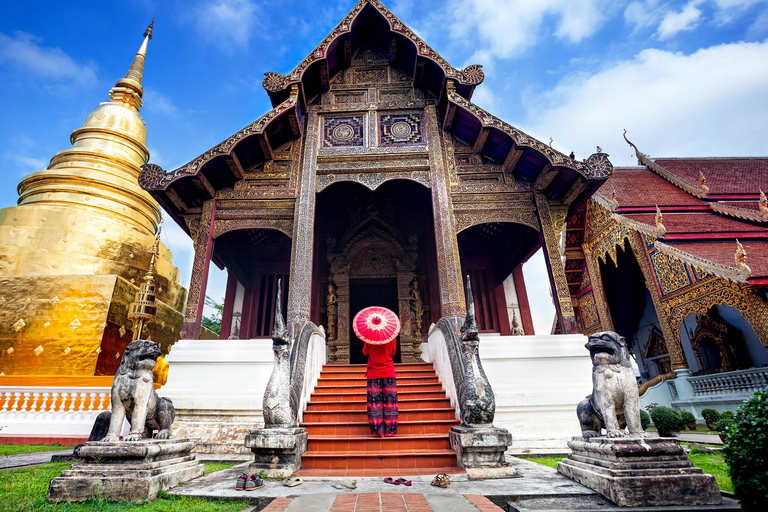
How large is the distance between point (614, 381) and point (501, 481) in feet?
3.88

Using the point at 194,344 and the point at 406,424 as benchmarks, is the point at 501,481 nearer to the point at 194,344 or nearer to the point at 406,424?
the point at 406,424

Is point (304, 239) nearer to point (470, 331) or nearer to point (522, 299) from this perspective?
point (470, 331)

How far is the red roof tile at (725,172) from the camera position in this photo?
1196cm

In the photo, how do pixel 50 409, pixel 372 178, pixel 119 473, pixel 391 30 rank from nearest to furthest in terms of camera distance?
pixel 119 473 → pixel 50 409 → pixel 372 178 → pixel 391 30

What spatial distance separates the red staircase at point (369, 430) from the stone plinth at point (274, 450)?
0.63 ft

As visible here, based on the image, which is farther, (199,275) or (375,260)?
(375,260)

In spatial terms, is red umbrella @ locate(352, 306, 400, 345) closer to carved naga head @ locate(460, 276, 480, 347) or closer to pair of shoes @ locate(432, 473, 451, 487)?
carved naga head @ locate(460, 276, 480, 347)

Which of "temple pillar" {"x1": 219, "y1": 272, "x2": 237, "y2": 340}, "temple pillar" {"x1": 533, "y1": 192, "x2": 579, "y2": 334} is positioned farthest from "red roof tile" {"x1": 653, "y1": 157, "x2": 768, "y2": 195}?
"temple pillar" {"x1": 219, "y1": 272, "x2": 237, "y2": 340}

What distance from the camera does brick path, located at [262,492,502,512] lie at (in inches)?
89.0

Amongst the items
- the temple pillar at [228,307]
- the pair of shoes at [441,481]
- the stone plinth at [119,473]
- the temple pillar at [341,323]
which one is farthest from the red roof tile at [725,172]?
the stone plinth at [119,473]

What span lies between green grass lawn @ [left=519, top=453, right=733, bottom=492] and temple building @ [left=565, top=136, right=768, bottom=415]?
4.91 meters

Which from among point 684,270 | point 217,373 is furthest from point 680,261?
point 217,373

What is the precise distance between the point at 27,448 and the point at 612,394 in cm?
705

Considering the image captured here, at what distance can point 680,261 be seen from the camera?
8.91 meters
